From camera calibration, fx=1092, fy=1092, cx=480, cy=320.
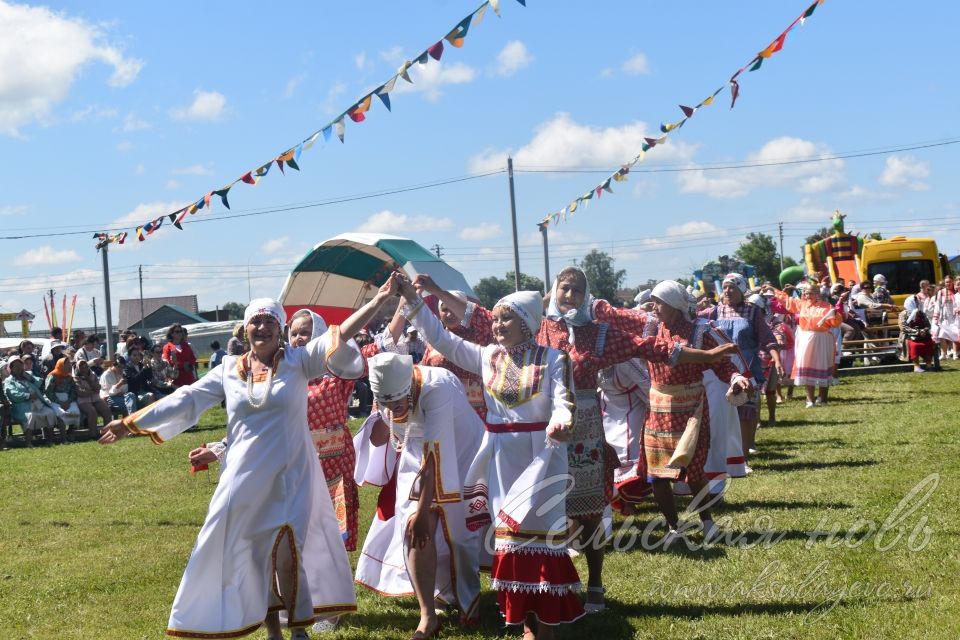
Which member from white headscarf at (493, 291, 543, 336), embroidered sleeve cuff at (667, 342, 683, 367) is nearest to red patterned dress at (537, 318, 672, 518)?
embroidered sleeve cuff at (667, 342, 683, 367)

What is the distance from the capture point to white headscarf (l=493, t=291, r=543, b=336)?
232 inches

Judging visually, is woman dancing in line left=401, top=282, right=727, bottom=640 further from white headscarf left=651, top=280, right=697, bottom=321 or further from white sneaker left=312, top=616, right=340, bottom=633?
white headscarf left=651, top=280, right=697, bottom=321

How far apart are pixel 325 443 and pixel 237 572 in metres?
1.25

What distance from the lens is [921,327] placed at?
71.0 feet

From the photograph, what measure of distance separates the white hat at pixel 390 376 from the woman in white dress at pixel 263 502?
15 centimetres

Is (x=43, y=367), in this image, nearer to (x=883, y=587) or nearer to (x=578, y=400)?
(x=578, y=400)

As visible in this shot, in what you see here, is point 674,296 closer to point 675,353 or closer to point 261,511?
point 675,353

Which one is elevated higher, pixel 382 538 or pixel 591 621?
pixel 382 538

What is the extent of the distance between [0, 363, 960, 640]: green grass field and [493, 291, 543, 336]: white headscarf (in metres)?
1.67

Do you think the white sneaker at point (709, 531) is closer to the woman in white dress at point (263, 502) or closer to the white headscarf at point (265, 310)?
the woman in white dress at point (263, 502)

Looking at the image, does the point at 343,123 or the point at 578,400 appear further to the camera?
the point at 343,123

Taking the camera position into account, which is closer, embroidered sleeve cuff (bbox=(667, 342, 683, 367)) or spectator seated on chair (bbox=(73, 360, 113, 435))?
embroidered sleeve cuff (bbox=(667, 342, 683, 367))

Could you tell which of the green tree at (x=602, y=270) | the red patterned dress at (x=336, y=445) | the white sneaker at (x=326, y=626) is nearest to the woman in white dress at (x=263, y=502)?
the white sneaker at (x=326, y=626)

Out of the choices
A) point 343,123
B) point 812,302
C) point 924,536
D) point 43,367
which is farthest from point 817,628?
point 43,367
